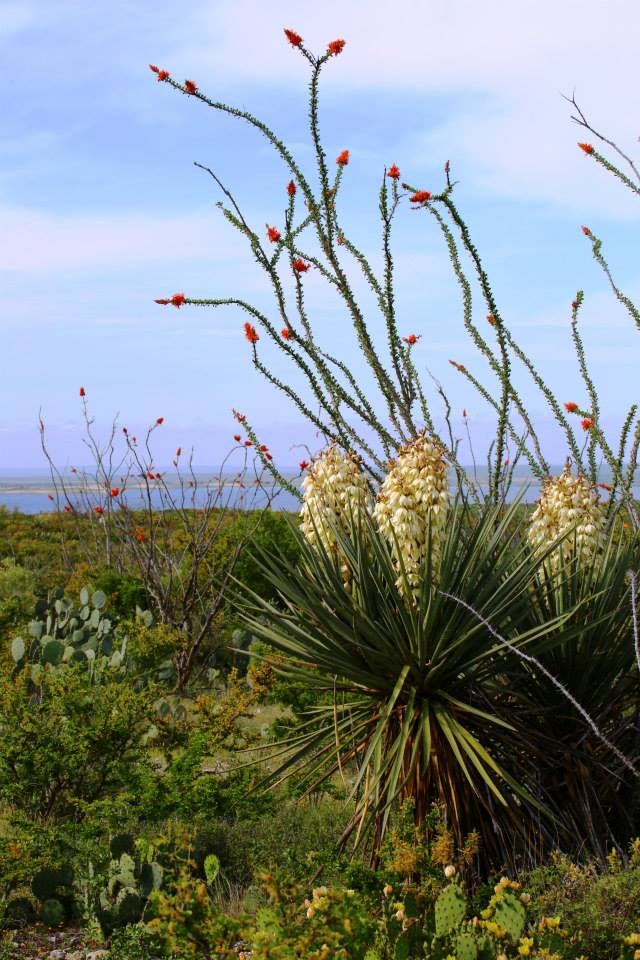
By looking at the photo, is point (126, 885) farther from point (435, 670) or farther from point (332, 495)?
point (332, 495)

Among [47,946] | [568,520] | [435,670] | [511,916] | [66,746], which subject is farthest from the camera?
[66,746]

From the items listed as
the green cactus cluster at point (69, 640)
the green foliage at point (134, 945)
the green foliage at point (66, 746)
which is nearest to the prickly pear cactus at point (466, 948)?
the green foliage at point (134, 945)

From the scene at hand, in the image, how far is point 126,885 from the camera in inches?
164

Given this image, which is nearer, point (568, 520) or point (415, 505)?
point (415, 505)

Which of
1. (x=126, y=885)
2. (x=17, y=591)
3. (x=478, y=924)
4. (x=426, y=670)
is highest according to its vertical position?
(x=426, y=670)

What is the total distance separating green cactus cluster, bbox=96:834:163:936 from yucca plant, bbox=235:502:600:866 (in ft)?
2.44

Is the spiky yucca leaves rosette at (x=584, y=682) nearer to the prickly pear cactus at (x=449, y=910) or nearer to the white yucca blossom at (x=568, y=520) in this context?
the white yucca blossom at (x=568, y=520)

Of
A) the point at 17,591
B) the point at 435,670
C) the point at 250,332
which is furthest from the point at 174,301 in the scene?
the point at 17,591

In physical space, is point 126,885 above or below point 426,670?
below

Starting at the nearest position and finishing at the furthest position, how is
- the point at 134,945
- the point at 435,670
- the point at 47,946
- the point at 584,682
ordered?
the point at 134,945 → the point at 435,670 → the point at 47,946 → the point at 584,682

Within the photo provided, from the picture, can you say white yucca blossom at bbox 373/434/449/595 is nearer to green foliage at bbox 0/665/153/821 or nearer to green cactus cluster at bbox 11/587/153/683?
green foliage at bbox 0/665/153/821

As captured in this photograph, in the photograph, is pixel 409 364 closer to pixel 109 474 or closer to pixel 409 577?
pixel 409 577

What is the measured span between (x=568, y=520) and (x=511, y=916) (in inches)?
71.1

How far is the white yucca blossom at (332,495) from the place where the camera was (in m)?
4.35
